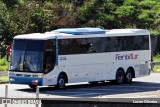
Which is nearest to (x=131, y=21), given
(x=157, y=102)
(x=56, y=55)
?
(x=56, y=55)

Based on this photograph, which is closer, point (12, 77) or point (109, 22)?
point (12, 77)

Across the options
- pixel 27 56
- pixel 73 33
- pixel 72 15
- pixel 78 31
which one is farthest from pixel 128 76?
pixel 72 15

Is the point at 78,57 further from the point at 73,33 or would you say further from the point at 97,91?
the point at 97,91

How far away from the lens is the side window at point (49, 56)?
26438 mm

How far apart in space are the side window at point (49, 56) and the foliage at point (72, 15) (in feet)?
62.4

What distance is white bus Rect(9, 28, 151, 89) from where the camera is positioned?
86.8 feet

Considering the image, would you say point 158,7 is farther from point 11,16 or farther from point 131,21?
point 11,16

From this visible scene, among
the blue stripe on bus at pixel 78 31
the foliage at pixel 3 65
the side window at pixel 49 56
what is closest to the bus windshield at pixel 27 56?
the side window at pixel 49 56

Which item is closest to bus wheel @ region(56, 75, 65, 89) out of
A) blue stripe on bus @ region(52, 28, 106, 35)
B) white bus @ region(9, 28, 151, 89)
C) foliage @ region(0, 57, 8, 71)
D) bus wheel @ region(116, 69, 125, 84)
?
white bus @ region(9, 28, 151, 89)

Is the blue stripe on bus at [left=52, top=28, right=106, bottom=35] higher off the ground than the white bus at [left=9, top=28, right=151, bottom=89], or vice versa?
the blue stripe on bus at [left=52, top=28, right=106, bottom=35]

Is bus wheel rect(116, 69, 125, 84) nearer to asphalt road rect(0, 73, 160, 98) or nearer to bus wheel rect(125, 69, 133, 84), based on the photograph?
bus wheel rect(125, 69, 133, 84)

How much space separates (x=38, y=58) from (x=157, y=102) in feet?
47.3

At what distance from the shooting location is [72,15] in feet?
171

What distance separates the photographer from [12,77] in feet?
87.9
